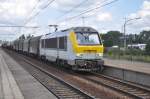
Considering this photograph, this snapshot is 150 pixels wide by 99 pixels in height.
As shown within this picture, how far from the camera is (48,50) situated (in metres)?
35.0

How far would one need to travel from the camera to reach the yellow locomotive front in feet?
81.9

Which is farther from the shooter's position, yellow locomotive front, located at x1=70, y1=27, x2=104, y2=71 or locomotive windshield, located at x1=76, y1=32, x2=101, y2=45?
locomotive windshield, located at x1=76, y1=32, x2=101, y2=45

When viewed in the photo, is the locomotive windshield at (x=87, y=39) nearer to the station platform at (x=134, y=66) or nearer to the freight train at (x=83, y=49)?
the freight train at (x=83, y=49)

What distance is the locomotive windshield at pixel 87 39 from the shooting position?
83.4 feet

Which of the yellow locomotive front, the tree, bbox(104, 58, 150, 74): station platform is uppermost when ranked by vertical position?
the tree

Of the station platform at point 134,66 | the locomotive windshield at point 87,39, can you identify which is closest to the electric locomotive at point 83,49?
Answer: the locomotive windshield at point 87,39

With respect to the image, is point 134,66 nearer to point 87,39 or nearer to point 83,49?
point 87,39

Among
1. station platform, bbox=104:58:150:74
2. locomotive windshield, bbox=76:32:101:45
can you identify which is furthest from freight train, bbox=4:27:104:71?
station platform, bbox=104:58:150:74

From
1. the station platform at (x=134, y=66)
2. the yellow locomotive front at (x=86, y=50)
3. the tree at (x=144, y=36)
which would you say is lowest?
the station platform at (x=134, y=66)

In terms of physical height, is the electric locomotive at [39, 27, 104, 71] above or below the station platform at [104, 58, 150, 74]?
above

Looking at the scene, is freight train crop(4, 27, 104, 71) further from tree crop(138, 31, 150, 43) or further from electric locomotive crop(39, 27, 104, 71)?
tree crop(138, 31, 150, 43)

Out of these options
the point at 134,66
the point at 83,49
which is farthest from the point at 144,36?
the point at 83,49

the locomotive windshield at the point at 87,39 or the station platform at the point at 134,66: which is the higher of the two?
the locomotive windshield at the point at 87,39

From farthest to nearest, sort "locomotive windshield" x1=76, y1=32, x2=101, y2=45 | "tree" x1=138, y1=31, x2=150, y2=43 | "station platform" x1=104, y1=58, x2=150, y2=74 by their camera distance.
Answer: "tree" x1=138, y1=31, x2=150, y2=43 → "station platform" x1=104, y1=58, x2=150, y2=74 → "locomotive windshield" x1=76, y1=32, x2=101, y2=45
